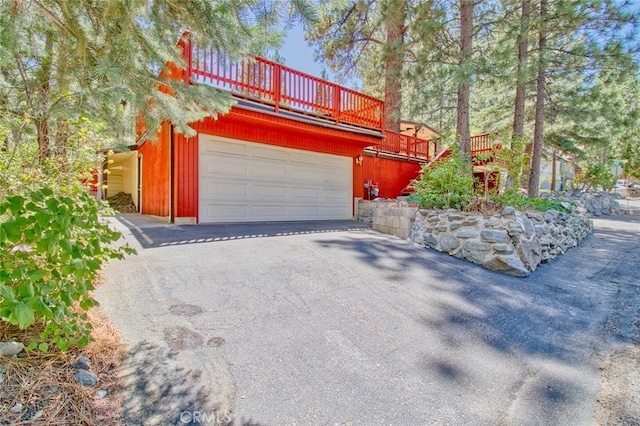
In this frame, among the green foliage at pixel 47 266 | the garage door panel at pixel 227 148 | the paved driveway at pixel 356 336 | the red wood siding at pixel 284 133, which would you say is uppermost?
the red wood siding at pixel 284 133

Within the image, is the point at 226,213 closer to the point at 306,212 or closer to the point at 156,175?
the point at 306,212

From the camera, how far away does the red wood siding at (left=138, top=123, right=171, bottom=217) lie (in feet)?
25.1

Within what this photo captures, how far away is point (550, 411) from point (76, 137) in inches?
177

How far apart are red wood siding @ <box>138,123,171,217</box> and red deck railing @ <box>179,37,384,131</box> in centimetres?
176

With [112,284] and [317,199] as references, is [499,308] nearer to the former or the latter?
[112,284]

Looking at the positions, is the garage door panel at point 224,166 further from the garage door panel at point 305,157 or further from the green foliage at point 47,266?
the green foliage at point 47,266

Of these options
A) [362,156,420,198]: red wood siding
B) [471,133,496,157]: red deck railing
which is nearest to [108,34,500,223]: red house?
[362,156,420,198]: red wood siding

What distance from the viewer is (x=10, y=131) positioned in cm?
307

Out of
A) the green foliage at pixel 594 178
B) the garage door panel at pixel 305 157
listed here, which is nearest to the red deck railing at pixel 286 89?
the garage door panel at pixel 305 157

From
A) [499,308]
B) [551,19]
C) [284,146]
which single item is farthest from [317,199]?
[551,19]

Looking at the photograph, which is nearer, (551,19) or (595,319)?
(595,319)

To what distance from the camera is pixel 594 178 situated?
1367cm

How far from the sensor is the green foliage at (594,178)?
44.7 ft

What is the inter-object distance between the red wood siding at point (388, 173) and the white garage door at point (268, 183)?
1299 millimetres
